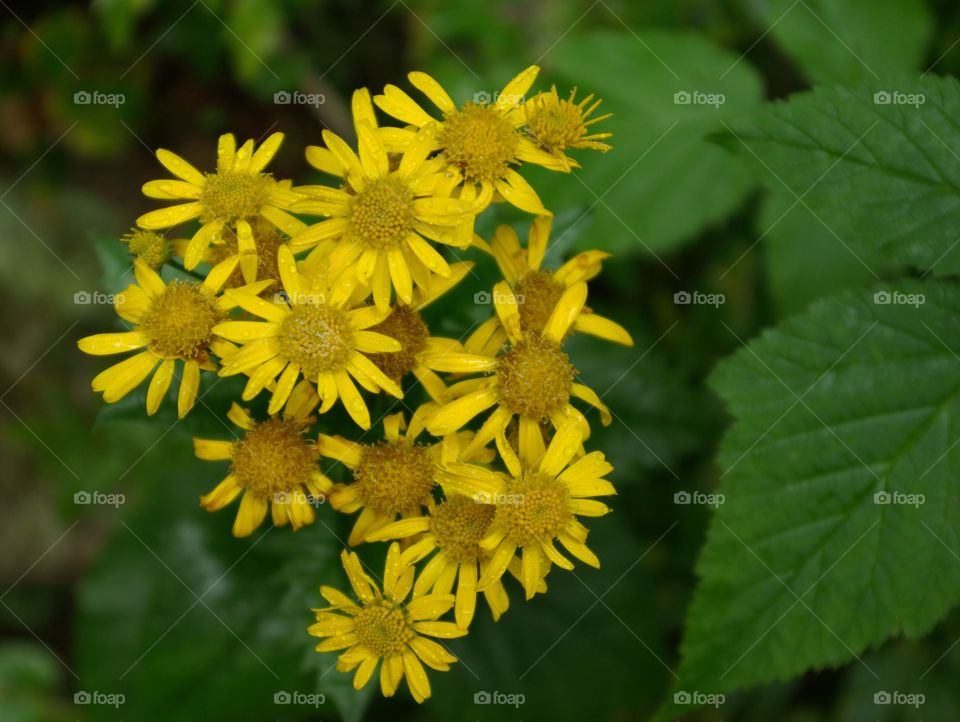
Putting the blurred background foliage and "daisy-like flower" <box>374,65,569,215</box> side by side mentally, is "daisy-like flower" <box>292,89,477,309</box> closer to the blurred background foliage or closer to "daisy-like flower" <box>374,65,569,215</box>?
"daisy-like flower" <box>374,65,569,215</box>

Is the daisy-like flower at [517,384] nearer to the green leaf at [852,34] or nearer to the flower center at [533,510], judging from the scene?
the flower center at [533,510]

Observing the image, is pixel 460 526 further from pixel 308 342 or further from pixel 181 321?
pixel 181 321

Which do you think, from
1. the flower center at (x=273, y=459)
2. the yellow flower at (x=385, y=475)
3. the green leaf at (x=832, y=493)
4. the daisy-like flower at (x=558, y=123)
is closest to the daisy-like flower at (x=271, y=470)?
the flower center at (x=273, y=459)

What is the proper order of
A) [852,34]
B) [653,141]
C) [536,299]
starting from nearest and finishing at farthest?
[536,299]
[852,34]
[653,141]

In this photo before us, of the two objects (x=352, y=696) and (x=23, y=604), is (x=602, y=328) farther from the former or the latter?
(x=23, y=604)

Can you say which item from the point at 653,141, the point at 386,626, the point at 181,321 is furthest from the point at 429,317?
the point at 653,141

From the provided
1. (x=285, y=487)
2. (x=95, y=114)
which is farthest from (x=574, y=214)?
(x=95, y=114)
